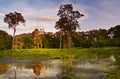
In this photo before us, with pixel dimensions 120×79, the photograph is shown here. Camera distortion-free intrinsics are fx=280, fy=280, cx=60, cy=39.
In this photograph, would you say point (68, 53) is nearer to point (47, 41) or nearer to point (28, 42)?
point (28, 42)

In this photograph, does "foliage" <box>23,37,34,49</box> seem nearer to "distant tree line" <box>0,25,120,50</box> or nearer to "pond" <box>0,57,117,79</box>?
"distant tree line" <box>0,25,120,50</box>

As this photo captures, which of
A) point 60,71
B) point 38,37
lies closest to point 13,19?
point 38,37

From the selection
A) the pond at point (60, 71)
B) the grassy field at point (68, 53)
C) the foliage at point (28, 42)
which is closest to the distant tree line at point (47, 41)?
the foliage at point (28, 42)

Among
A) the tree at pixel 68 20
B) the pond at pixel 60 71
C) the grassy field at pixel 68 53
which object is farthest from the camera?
the tree at pixel 68 20

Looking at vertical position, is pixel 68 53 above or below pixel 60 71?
above

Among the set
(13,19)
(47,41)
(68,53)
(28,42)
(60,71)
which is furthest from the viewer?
(47,41)

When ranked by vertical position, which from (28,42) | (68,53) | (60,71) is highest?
(28,42)

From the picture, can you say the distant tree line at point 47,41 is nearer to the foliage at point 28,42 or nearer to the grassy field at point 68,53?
the foliage at point 28,42

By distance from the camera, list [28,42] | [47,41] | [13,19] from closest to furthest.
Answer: [13,19] < [28,42] < [47,41]

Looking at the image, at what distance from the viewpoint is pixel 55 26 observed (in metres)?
106

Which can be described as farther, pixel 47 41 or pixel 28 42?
pixel 47 41

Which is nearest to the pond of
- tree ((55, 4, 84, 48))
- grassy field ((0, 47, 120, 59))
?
grassy field ((0, 47, 120, 59))

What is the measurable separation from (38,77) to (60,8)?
79417mm

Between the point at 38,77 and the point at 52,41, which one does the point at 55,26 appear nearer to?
the point at 52,41
